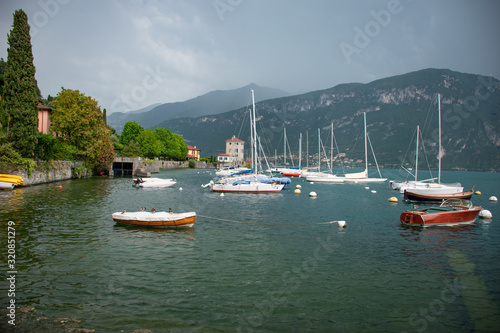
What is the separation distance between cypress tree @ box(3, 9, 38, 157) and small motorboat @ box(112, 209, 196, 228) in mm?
32367

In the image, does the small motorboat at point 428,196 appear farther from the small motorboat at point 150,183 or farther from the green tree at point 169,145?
the green tree at point 169,145

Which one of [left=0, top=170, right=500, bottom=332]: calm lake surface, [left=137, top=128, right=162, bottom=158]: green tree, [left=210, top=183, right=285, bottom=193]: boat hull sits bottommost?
[left=0, top=170, right=500, bottom=332]: calm lake surface

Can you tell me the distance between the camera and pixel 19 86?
4278cm

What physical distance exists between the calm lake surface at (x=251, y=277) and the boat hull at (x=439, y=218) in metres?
0.80

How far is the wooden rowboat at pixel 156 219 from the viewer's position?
20.7 m

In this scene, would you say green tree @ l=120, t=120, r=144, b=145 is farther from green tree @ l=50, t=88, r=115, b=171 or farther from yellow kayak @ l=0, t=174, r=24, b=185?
yellow kayak @ l=0, t=174, r=24, b=185

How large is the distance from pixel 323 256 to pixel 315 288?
4290 millimetres

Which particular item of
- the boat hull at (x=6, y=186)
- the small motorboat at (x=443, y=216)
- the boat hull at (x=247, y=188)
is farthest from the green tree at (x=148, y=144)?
the small motorboat at (x=443, y=216)

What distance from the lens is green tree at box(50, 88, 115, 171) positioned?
61406mm

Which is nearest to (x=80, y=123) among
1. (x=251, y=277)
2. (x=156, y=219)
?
(x=156, y=219)

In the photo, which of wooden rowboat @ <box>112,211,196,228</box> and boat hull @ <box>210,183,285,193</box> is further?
boat hull @ <box>210,183,285,193</box>

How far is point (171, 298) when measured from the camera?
1047 cm

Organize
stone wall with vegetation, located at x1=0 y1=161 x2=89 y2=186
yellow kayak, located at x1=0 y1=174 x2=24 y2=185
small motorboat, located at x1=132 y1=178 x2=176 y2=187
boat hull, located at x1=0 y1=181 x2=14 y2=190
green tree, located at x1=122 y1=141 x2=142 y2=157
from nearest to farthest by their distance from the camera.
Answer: boat hull, located at x1=0 y1=181 x2=14 y2=190 < yellow kayak, located at x1=0 y1=174 x2=24 y2=185 < stone wall with vegetation, located at x1=0 y1=161 x2=89 y2=186 < small motorboat, located at x1=132 y1=178 x2=176 y2=187 < green tree, located at x1=122 y1=141 x2=142 y2=157

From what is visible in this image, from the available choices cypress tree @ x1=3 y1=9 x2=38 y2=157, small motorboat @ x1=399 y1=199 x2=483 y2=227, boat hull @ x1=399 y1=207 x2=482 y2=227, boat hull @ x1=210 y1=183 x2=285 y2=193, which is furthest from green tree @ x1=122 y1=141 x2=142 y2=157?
boat hull @ x1=399 y1=207 x2=482 y2=227
